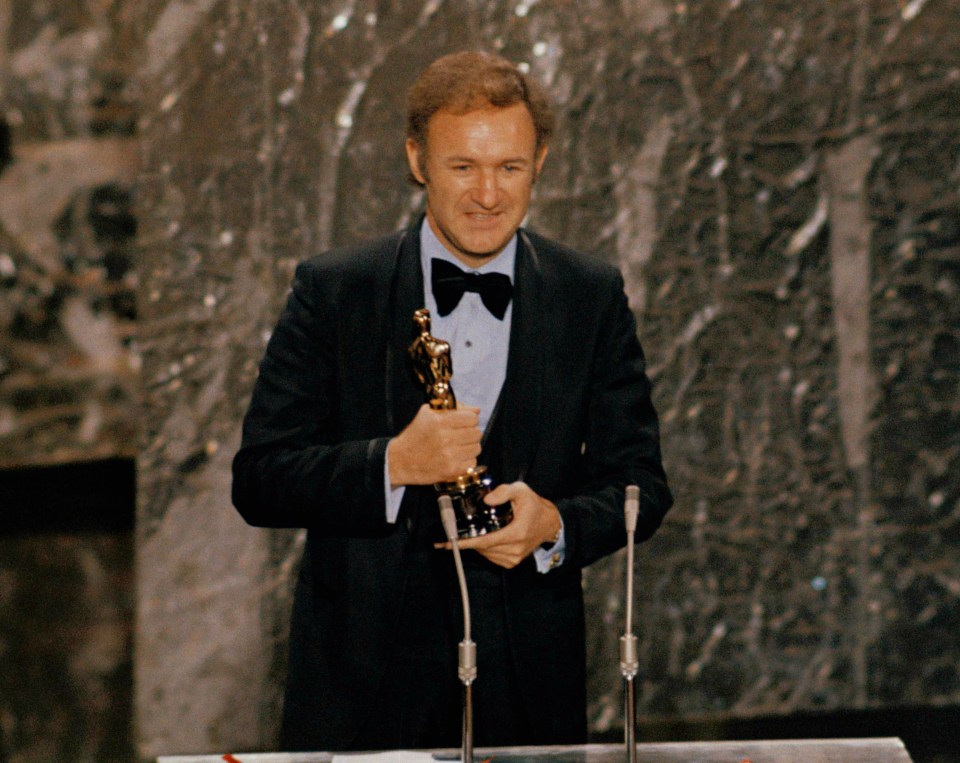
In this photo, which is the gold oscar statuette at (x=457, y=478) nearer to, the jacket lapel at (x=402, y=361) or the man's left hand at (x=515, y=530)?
the man's left hand at (x=515, y=530)

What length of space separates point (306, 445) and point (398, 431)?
154 millimetres

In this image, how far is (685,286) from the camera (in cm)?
360

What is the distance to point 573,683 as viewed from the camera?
7.50 feet

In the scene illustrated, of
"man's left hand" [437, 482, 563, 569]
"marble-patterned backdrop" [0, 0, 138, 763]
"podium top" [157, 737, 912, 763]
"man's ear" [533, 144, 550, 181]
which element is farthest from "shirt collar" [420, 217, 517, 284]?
"marble-patterned backdrop" [0, 0, 138, 763]

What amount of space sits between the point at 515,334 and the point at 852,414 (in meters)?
1.77

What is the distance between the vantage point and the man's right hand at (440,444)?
192cm

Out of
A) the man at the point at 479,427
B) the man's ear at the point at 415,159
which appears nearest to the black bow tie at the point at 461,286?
the man at the point at 479,427

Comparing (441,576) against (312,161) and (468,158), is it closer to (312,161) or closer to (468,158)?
(468,158)

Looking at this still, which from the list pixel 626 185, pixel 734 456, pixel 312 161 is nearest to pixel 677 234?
pixel 626 185

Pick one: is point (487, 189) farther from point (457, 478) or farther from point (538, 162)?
point (457, 478)

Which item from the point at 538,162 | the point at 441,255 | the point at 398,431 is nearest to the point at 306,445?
the point at 398,431

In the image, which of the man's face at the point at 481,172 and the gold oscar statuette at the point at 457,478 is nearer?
the gold oscar statuette at the point at 457,478

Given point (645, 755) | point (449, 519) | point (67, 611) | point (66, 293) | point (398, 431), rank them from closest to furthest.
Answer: point (449, 519), point (645, 755), point (398, 431), point (67, 611), point (66, 293)

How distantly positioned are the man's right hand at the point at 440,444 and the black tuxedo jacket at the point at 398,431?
164 millimetres
